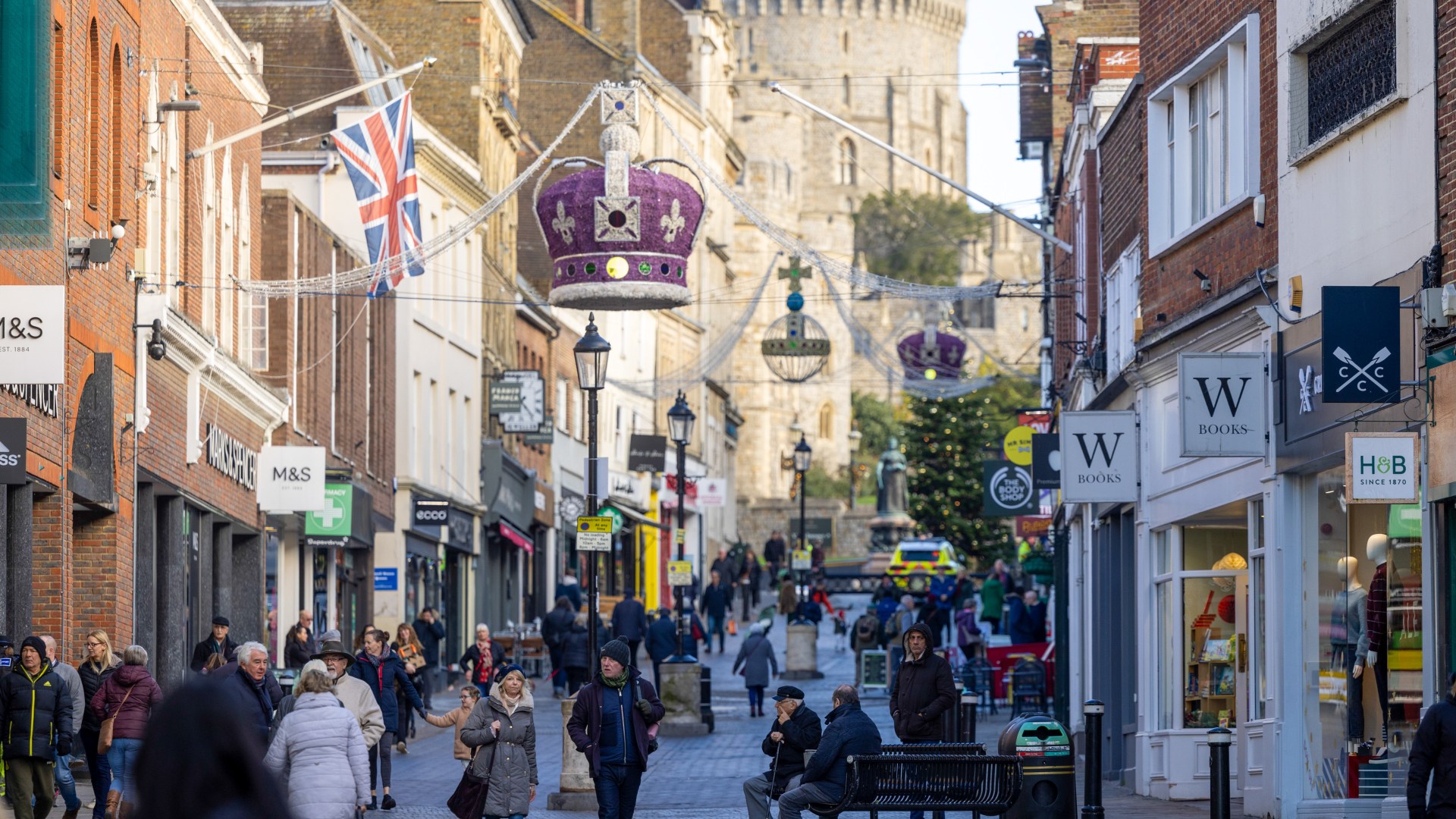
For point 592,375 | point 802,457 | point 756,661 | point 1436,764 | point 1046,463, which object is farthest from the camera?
point 802,457

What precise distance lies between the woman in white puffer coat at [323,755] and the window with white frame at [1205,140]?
917cm

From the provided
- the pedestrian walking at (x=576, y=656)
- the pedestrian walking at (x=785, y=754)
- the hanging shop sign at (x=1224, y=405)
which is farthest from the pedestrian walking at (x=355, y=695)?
the pedestrian walking at (x=576, y=656)

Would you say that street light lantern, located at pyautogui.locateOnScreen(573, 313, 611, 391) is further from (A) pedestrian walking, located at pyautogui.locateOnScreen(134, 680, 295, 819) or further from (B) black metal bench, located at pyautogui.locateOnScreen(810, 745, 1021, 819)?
(A) pedestrian walking, located at pyautogui.locateOnScreen(134, 680, 295, 819)

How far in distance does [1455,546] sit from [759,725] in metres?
18.5

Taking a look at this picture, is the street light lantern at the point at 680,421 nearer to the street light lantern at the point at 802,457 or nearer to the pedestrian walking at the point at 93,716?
the street light lantern at the point at 802,457

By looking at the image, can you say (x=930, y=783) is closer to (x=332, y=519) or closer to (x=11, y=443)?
(x=11, y=443)

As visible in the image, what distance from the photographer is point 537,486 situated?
57.8 meters

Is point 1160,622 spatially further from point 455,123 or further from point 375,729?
point 455,123

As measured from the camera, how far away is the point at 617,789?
16.8 meters

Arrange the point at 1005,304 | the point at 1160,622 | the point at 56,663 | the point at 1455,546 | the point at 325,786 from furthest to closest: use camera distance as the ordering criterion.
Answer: the point at 1005,304 → the point at 1160,622 → the point at 56,663 → the point at 1455,546 → the point at 325,786

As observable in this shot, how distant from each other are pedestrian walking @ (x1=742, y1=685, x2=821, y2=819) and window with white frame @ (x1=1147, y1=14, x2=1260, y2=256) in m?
5.51

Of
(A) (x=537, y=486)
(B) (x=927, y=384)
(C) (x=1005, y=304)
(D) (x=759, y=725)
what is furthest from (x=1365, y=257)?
(C) (x=1005, y=304)

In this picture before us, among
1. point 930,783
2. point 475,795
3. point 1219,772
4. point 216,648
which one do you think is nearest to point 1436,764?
point 1219,772

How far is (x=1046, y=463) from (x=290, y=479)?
948 centimetres
